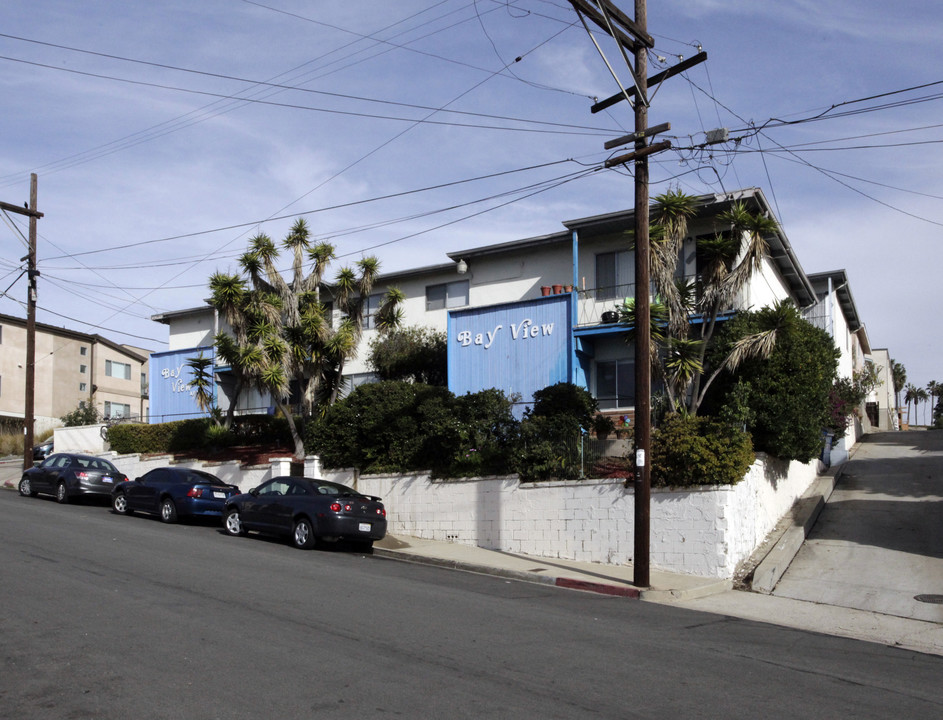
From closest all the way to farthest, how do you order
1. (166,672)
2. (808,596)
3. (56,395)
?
(166,672)
(808,596)
(56,395)

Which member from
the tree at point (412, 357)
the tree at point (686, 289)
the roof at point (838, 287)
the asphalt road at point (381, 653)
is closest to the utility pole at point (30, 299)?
the tree at point (412, 357)

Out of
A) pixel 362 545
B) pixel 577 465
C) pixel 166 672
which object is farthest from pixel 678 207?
pixel 166 672

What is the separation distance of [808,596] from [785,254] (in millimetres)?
14595

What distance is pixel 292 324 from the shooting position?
25641mm

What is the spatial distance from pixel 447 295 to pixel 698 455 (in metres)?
15.4

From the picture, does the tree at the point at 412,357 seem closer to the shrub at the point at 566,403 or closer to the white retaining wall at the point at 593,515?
the white retaining wall at the point at 593,515

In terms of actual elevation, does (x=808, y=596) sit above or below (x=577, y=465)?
below

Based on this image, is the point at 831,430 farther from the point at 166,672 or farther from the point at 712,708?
the point at 166,672

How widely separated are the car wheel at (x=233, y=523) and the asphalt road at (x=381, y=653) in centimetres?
482

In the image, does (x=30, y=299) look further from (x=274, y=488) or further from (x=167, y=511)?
(x=274, y=488)

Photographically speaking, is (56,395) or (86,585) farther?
(56,395)

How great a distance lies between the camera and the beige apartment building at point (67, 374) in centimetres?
5297

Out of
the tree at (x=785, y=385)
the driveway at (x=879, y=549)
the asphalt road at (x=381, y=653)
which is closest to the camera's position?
the asphalt road at (x=381, y=653)

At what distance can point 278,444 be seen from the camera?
2941cm
